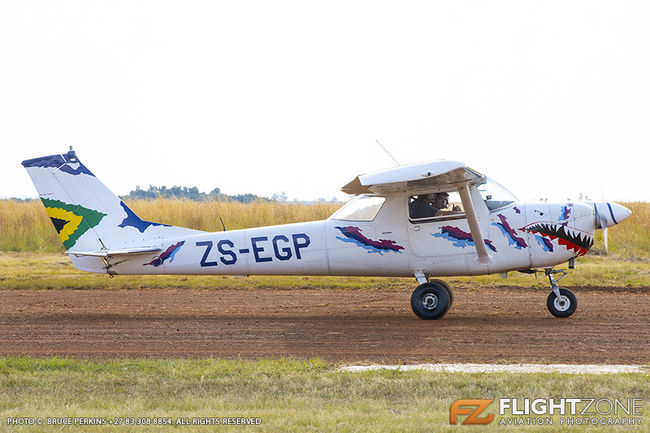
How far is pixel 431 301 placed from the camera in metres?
11.7

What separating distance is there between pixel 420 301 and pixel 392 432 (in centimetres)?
609

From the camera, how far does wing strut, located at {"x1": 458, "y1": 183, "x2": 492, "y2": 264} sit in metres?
10.9

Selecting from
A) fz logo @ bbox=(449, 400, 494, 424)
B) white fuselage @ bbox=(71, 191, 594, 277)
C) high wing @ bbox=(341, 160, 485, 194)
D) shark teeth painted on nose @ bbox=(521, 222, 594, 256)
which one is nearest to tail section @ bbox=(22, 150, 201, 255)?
white fuselage @ bbox=(71, 191, 594, 277)

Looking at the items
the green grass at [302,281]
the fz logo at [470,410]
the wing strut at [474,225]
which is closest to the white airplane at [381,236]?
the wing strut at [474,225]

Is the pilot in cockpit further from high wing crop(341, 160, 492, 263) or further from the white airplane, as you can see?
high wing crop(341, 160, 492, 263)

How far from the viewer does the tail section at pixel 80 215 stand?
12.6 meters

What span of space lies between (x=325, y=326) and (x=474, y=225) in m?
2.85

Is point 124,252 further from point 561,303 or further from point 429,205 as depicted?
point 561,303

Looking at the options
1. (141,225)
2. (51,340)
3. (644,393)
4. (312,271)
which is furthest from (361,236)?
(644,393)

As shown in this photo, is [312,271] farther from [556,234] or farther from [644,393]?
[644,393]

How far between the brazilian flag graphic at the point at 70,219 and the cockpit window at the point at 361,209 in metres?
4.37

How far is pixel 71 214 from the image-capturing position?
12602 mm

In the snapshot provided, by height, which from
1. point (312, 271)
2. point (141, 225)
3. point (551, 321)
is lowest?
point (551, 321)

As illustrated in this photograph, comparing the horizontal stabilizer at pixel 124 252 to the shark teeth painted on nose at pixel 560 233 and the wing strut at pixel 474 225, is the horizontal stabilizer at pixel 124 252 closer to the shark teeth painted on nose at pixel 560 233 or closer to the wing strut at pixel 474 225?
the wing strut at pixel 474 225
